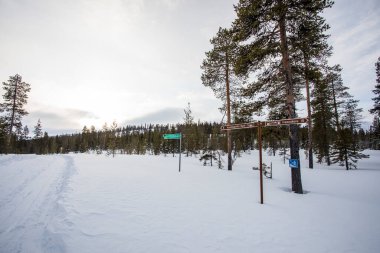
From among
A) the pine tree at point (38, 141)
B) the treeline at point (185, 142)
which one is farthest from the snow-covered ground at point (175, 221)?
the pine tree at point (38, 141)

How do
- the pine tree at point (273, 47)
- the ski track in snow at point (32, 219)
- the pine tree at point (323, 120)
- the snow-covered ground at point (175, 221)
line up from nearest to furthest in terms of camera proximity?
the ski track in snow at point (32, 219), the snow-covered ground at point (175, 221), the pine tree at point (273, 47), the pine tree at point (323, 120)

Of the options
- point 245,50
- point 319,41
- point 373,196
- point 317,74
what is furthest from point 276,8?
point 373,196

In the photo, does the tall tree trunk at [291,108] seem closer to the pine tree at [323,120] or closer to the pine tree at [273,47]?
the pine tree at [273,47]

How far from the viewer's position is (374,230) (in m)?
5.02

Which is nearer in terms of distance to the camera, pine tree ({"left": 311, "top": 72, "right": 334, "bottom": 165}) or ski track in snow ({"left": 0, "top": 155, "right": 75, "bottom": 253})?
ski track in snow ({"left": 0, "top": 155, "right": 75, "bottom": 253})

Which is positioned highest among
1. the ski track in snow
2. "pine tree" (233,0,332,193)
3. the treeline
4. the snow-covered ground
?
"pine tree" (233,0,332,193)

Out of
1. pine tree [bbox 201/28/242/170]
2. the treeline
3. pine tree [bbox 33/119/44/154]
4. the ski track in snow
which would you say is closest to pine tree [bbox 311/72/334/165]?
the treeline

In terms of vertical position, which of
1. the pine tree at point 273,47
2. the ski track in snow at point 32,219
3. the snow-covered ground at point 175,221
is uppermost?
the pine tree at point 273,47

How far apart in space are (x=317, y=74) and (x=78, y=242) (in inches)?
438

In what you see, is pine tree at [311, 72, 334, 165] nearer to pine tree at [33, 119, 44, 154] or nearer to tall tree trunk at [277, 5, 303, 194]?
tall tree trunk at [277, 5, 303, 194]

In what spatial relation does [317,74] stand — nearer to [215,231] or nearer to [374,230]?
[374,230]

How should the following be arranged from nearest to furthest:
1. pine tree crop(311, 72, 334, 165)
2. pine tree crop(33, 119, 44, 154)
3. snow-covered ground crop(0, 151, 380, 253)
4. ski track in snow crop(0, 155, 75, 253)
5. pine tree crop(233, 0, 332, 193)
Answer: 1. ski track in snow crop(0, 155, 75, 253)
2. snow-covered ground crop(0, 151, 380, 253)
3. pine tree crop(233, 0, 332, 193)
4. pine tree crop(311, 72, 334, 165)
5. pine tree crop(33, 119, 44, 154)

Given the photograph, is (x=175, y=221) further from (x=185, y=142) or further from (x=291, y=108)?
(x=185, y=142)

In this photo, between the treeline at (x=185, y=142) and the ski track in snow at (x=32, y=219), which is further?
the treeline at (x=185, y=142)
